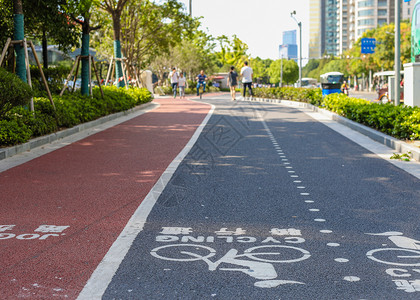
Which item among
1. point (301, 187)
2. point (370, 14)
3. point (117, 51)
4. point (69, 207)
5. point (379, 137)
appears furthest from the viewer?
point (370, 14)

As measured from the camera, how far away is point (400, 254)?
15.4ft

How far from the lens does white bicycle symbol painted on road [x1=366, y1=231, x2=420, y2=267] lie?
4477mm

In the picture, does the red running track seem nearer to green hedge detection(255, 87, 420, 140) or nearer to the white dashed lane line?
the white dashed lane line

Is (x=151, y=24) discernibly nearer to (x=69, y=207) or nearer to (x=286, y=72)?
(x=69, y=207)

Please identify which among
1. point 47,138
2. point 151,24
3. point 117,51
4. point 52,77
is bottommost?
point 47,138

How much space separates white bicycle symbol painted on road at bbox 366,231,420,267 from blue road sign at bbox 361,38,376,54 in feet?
275

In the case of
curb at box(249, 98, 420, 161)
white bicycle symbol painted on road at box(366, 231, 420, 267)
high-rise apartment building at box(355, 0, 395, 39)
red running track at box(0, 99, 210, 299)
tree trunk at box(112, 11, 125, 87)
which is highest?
high-rise apartment building at box(355, 0, 395, 39)

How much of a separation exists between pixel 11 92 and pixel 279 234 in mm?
6746

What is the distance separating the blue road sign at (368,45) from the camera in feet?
280

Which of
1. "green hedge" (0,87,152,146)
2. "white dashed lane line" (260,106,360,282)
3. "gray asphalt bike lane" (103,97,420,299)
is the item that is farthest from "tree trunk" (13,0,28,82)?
"white dashed lane line" (260,106,360,282)

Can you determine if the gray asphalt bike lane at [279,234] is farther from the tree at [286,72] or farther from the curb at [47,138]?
the tree at [286,72]

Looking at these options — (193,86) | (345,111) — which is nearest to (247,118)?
(345,111)

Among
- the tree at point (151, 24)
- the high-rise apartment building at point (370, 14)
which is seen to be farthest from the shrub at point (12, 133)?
the high-rise apartment building at point (370, 14)

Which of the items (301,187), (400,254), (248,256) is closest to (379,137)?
(301,187)
